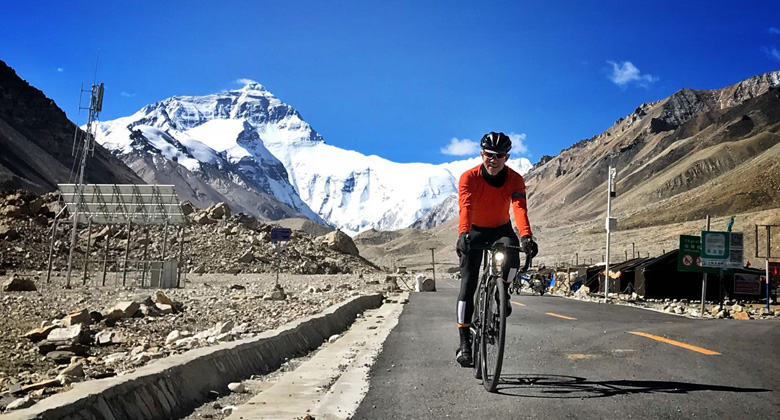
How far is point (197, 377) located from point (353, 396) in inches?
49.2

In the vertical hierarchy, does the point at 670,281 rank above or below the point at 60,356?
above

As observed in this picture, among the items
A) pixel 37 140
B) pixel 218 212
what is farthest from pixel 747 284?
pixel 37 140

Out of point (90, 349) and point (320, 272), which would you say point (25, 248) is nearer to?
point (320, 272)

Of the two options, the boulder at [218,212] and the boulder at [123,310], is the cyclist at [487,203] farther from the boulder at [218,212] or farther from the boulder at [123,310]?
the boulder at [218,212]

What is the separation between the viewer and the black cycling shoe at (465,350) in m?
5.64

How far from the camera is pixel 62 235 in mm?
50656

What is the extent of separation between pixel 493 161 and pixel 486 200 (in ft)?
1.12

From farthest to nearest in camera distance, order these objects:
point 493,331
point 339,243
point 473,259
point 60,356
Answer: point 339,243 → point 60,356 → point 473,259 → point 493,331

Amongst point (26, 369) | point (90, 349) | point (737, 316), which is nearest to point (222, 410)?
point (26, 369)

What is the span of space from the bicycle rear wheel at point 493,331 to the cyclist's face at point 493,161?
0.92 metres

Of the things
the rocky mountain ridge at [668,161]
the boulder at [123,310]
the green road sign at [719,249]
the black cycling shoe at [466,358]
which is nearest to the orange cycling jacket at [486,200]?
the black cycling shoe at [466,358]

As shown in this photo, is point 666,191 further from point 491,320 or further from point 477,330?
point 491,320

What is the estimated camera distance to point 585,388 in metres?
4.88

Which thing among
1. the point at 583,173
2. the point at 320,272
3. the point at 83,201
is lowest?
the point at 320,272
